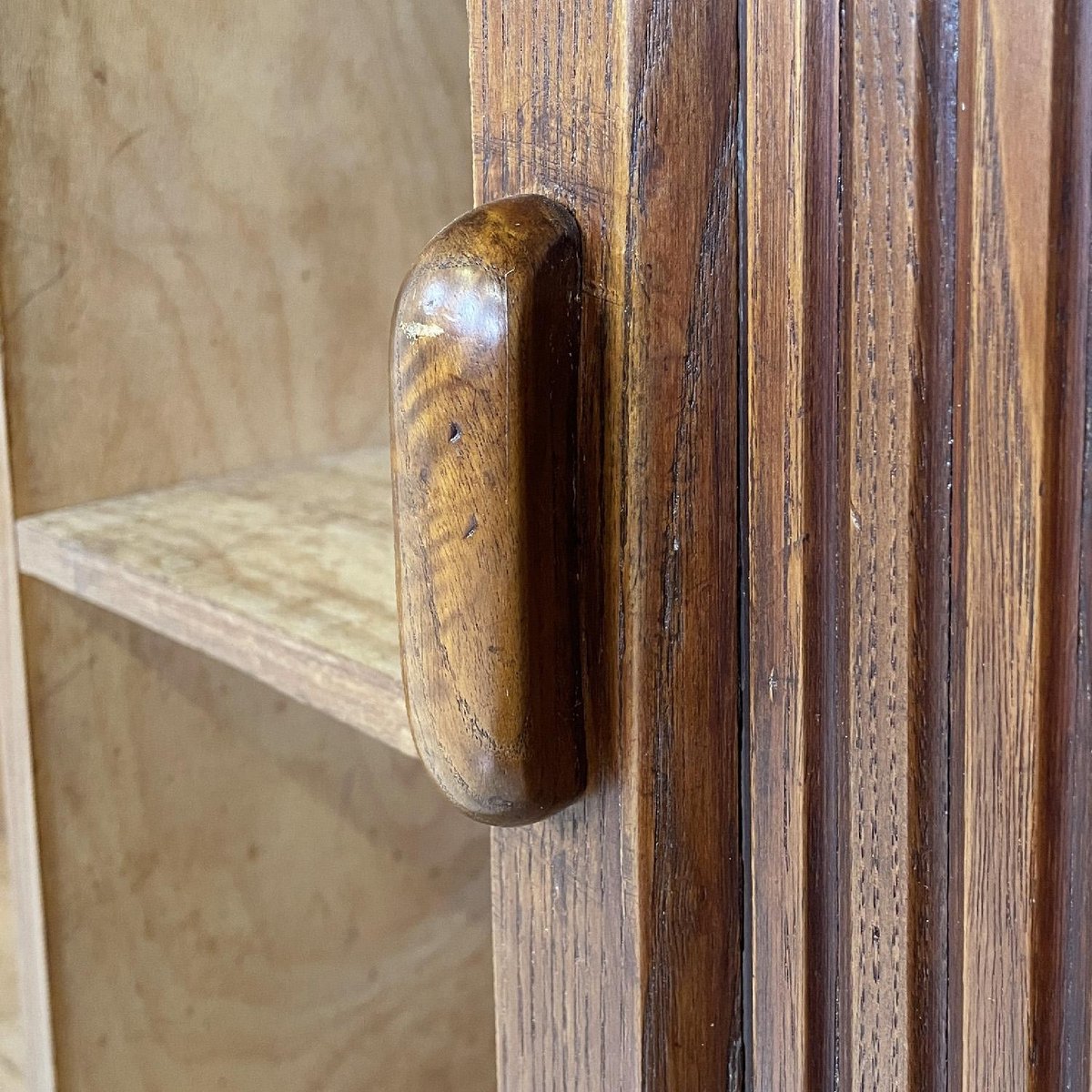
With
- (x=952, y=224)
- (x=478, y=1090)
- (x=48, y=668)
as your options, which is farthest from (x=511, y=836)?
(x=478, y=1090)

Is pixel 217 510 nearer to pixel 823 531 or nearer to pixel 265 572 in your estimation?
pixel 265 572

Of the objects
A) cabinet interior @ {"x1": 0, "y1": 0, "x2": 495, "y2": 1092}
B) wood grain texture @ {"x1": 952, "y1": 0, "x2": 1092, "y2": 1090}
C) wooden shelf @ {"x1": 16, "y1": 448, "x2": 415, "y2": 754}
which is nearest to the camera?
wood grain texture @ {"x1": 952, "y1": 0, "x2": 1092, "y2": 1090}

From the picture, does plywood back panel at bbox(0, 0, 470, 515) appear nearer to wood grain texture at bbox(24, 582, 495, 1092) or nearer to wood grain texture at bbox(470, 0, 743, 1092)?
wood grain texture at bbox(24, 582, 495, 1092)

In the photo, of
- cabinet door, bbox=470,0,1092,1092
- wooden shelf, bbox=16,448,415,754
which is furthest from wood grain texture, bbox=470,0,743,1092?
wooden shelf, bbox=16,448,415,754

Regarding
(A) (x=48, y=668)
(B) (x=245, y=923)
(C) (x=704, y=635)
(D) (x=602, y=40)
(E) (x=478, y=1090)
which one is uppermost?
(D) (x=602, y=40)

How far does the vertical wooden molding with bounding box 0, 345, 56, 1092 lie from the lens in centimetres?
60

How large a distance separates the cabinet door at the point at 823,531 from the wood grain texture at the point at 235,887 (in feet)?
1.23

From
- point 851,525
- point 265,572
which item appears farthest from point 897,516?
point 265,572

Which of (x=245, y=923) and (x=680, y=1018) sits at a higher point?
(x=680, y=1018)

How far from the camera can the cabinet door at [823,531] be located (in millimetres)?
239

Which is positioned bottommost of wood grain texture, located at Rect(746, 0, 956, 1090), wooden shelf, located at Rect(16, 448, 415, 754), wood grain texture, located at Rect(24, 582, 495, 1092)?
wood grain texture, located at Rect(24, 582, 495, 1092)

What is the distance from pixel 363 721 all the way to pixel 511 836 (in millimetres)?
113

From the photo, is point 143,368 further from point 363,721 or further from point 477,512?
point 477,512

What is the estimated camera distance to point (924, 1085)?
0.28 meters
